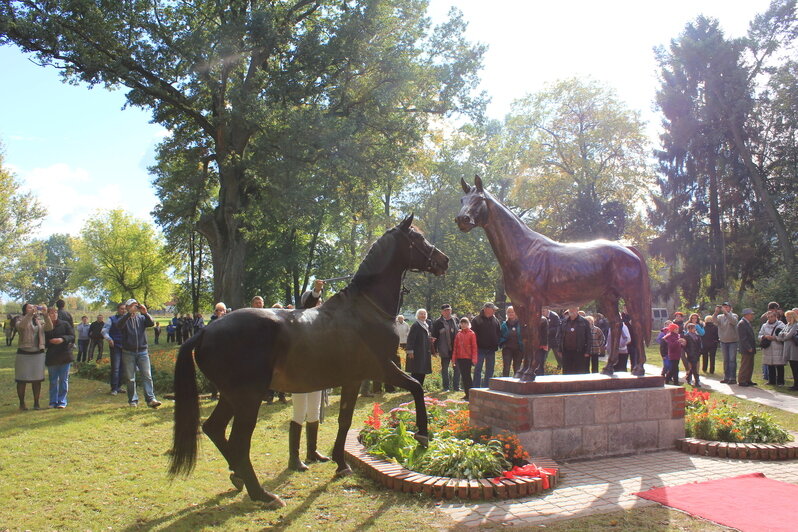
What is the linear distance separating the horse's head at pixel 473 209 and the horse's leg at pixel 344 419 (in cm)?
251

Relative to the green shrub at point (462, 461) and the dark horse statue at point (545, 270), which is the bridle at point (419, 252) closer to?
the dark horse statue at point (545, 270)

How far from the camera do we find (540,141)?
1547 inches

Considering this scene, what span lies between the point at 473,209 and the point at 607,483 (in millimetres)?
3576

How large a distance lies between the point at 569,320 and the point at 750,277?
24.5 metres

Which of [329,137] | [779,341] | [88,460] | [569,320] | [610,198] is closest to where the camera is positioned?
[88,460]

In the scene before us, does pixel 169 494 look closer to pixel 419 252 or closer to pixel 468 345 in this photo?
pixel 419 252

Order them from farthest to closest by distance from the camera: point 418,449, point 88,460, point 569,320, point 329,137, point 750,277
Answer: point 750,277 → point 329,137 → point 569,320 → point 88,460 → point 418,449

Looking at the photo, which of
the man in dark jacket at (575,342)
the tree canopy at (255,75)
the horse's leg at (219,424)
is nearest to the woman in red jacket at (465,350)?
the man in dark jacket at (575,342)

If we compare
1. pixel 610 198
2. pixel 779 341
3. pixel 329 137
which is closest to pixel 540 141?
pixel 610 198

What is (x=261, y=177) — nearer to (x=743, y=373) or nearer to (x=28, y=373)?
(x=28, y=373)

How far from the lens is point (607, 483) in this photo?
6.12 meters

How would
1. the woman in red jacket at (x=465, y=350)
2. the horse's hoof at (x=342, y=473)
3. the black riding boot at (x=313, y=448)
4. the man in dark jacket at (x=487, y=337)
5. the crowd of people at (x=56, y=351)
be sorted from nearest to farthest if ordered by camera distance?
the horse's hoof at (x=342, y=473) < the black riding boot at (x=313, y=448) < the crowd of people at (x=56, y=351) < the woman in red jacket at (x=465, y=350) < the man in dark jacket at (x=487, y=337)

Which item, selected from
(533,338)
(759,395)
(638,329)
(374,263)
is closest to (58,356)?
(374,263)

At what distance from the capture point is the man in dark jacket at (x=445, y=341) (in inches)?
538
